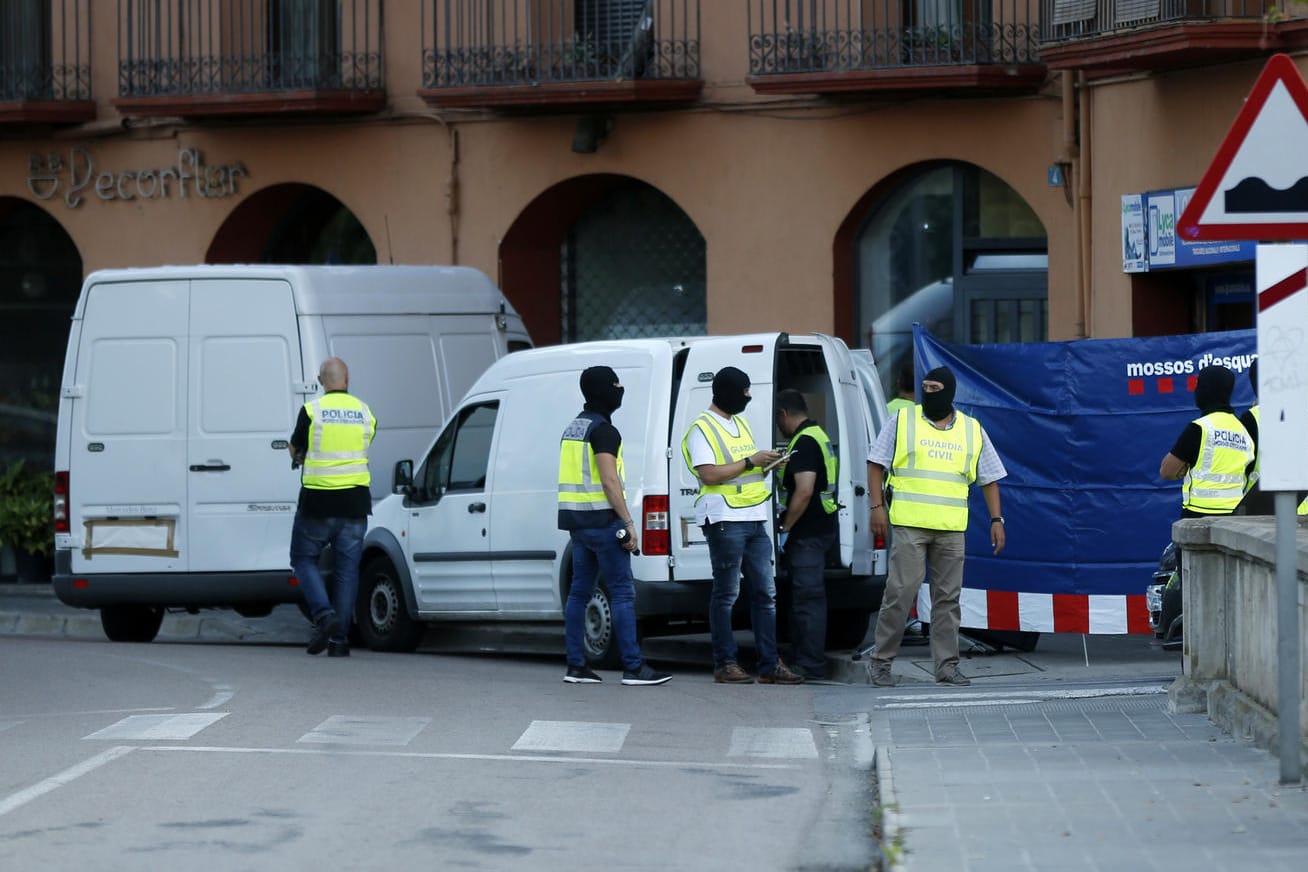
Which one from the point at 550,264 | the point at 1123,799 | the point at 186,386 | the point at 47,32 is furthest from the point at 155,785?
the point at 47,32

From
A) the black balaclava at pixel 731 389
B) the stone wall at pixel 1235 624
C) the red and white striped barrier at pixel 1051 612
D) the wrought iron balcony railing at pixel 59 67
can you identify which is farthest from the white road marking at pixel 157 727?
the wrought iron balcony railing at pixel 59 67

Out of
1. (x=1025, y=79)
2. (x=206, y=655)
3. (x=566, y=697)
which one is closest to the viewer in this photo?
(x=566, y=697)

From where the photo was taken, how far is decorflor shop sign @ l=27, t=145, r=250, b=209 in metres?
22.1

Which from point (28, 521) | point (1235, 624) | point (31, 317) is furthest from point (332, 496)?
point (31, 317)

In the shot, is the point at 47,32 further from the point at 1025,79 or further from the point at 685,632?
the point at 685,632

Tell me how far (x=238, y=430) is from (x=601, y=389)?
3.79 meters

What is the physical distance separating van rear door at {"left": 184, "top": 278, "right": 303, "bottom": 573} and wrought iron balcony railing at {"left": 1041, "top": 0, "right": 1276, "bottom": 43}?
6222 millimetres

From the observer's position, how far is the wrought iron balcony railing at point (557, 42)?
65.6ft

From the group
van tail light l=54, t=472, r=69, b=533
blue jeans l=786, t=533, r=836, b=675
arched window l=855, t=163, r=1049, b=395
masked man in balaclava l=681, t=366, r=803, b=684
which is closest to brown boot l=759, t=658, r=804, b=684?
masked man in balaclava l=681, t=366, r=803, b=684

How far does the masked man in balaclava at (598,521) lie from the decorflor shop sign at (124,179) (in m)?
10.3

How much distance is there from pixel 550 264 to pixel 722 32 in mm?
3045

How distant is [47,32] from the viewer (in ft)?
76.0

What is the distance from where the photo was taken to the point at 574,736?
10102 millimetres

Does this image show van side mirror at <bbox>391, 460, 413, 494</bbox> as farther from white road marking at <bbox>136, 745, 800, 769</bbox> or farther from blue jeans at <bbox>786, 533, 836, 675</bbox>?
white road marking at <bbox>136, 745, 800, 769</bbox>
